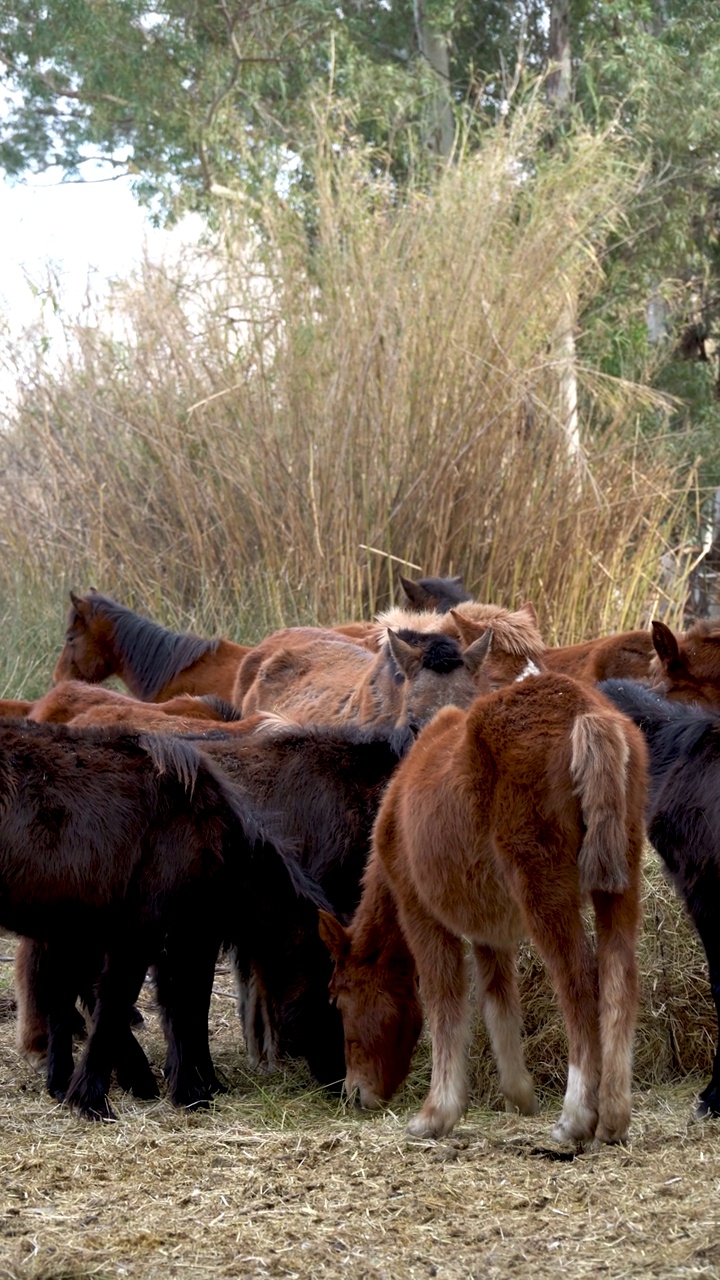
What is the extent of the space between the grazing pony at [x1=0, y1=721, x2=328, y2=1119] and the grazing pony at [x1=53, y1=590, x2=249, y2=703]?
436 cm

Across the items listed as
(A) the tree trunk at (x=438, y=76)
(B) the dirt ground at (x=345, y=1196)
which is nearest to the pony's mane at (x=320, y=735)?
(B) the dirt ground at (x=345, y=1196)

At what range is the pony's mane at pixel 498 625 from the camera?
684 cm

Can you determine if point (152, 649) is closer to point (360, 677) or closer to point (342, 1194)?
point (360, 677)

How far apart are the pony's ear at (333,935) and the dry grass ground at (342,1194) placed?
0.48 meters

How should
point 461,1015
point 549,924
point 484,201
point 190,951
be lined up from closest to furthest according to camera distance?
1. point 549,924
2. point 461,1015
3. point 190,951
4. point 484,201

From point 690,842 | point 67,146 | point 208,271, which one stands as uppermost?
point 67,146

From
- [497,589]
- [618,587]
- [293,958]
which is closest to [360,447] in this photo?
[497,589]

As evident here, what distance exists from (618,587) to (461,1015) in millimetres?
6904

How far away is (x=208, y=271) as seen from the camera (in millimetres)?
12305

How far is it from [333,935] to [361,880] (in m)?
0.36

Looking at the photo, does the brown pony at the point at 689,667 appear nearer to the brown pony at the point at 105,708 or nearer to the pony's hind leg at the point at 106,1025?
the brown pony at the point at 105,708

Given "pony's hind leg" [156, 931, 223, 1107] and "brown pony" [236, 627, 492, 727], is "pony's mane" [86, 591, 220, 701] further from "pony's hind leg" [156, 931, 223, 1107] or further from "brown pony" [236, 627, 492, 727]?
"pony's hind leg" [156, 931, 223, 1107]

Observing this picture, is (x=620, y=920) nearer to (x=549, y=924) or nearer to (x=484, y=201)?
(x=549, y=924)

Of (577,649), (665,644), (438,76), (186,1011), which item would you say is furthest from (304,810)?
(438,76)
